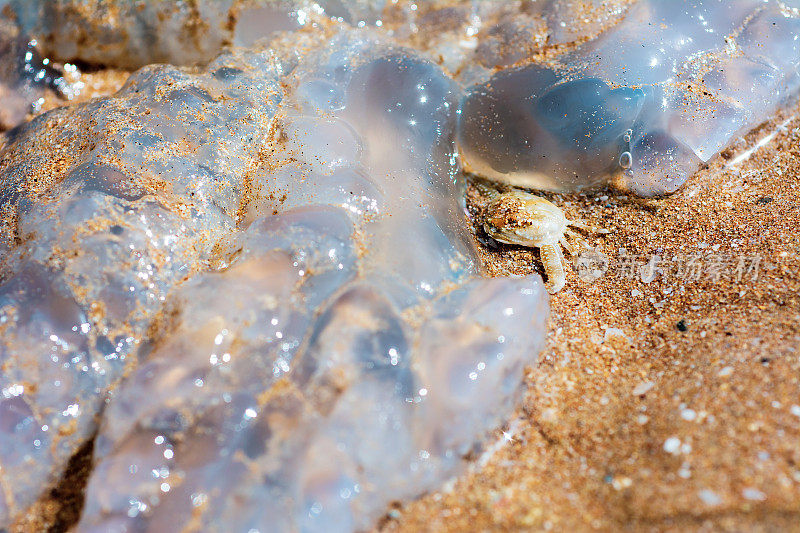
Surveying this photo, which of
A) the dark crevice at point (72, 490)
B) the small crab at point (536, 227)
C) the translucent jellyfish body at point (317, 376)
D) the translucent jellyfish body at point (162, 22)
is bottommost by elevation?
the dark crevice at point (72, 490)

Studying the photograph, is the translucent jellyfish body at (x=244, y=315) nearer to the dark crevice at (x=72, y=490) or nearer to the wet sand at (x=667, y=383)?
the dark crevice at (x=72, y=490)

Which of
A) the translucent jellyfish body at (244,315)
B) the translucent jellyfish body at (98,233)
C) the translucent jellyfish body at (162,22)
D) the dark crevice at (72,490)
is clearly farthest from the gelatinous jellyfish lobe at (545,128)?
the dark crevice at (72,490)

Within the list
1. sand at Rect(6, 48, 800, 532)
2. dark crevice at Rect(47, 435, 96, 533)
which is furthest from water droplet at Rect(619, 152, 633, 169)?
dark crevice at Rect(47, 435, 96, 533)

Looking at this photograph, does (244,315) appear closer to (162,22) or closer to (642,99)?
(642,99)

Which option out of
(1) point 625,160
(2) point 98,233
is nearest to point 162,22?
(2) point 98,233

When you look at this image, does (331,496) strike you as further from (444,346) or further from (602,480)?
(602,480)

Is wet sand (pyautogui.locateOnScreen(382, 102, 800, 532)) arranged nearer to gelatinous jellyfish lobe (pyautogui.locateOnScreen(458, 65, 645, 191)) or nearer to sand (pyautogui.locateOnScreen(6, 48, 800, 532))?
sand (pyautogui.locateOnScreen(6, 48, 800, 532))

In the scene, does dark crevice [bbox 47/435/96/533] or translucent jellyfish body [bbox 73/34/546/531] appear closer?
translucent jellyfish body [bbox 73/34/546/531]

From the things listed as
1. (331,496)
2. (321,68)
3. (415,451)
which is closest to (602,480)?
(415,451)
